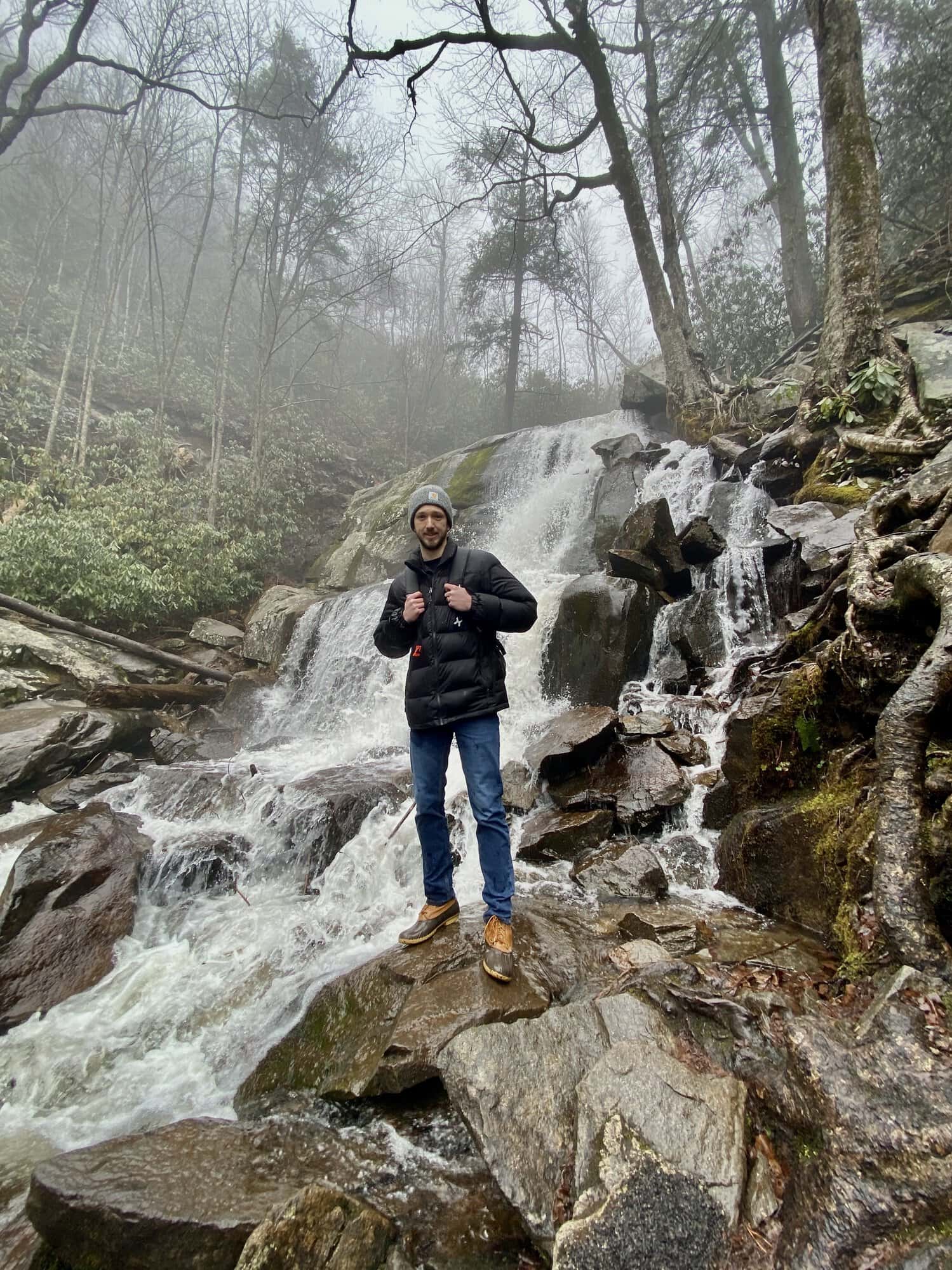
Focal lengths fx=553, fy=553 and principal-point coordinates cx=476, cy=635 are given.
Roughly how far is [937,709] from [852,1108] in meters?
1.61

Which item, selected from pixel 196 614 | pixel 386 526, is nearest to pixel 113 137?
pixel 386 526

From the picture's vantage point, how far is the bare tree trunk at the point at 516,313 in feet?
63.2

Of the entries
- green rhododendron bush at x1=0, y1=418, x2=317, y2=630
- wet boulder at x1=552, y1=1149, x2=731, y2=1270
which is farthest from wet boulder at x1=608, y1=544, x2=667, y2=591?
green rhododendron bush at x1=0, y1=418, x2=317, y2=630

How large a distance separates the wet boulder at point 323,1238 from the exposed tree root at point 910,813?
6.59ft

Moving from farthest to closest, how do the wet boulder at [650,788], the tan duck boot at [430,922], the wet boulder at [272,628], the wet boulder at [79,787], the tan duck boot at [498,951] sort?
the wet boulder at [272,628], the wet boulder at [79,787], the wet boulder at [650,788], the tan duck boot at [430,922], the tan duck boot at [498,951]

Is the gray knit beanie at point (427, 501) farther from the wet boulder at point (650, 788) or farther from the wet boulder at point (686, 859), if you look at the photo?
the wet boulder at point (686, 859)

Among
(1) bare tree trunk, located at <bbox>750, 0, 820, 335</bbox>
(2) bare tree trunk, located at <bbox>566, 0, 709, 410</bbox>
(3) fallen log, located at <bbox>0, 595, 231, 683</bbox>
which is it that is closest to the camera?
(3) fallen log, located at <bbox>0, 595, 231, 683</bbox>

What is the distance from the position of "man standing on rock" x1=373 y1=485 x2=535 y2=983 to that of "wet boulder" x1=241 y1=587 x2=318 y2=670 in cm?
782

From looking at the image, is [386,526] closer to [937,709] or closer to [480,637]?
[480,637]

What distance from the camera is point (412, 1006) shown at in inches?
109

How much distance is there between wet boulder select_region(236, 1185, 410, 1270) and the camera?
1.62 metres

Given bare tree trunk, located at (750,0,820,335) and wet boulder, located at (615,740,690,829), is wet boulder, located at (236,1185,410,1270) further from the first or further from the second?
bare tree trunk, located at (750,0,820,335)

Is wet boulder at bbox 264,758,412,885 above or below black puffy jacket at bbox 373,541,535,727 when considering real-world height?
below

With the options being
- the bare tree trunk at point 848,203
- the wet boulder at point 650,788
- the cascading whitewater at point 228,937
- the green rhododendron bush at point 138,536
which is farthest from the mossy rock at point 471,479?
the wet boulder at point 650,788
